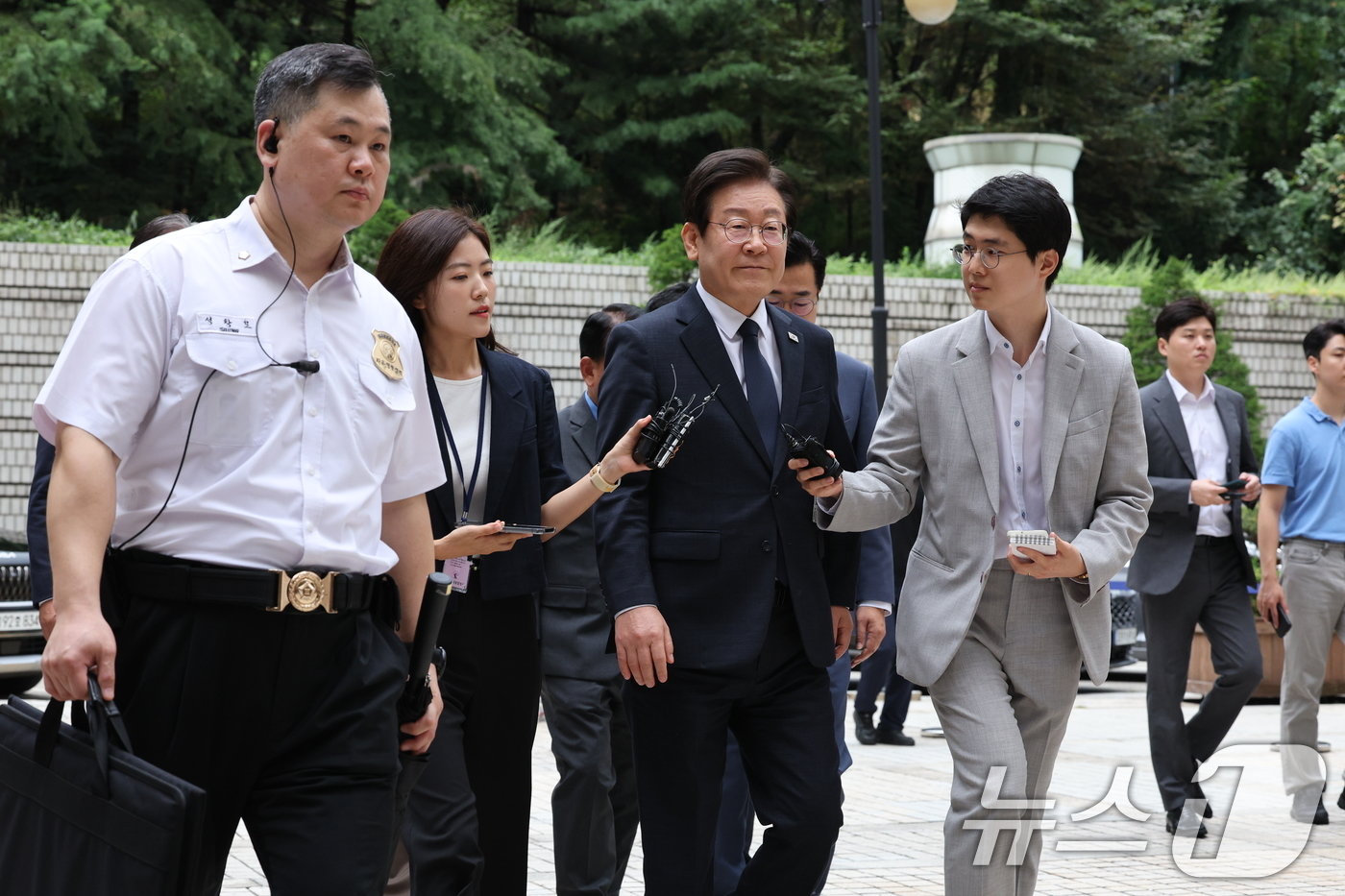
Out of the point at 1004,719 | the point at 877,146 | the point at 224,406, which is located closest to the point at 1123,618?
the point at 877,146

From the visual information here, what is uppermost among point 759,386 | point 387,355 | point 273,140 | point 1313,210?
point 1313,210

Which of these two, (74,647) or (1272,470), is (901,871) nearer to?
(1272,470)

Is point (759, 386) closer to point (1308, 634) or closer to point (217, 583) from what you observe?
point (217, 583)

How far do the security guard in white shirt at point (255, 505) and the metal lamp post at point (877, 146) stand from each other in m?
10.8

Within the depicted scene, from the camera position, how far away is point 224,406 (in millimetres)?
3160

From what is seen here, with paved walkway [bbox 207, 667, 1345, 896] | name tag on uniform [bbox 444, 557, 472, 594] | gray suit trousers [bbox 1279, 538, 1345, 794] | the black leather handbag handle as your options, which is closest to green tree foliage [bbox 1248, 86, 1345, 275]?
paved walkway [bbox 207, 667, 1345, 896]

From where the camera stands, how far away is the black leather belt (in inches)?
122

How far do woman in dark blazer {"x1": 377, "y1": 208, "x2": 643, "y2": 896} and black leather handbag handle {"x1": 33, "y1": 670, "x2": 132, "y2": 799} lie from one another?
4.74 ft

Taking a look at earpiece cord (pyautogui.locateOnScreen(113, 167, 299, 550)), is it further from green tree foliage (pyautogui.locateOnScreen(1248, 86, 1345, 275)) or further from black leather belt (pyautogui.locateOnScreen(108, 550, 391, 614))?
green tree foliage (pyautogui.locateOnScreen(1248, 86, 1345, 275))

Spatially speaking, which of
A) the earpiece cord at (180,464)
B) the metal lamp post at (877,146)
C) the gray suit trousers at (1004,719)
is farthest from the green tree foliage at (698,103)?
the earpiece cord at (180,464)

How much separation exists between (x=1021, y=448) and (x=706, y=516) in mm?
939

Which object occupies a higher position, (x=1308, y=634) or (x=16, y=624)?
(x=1308, y=634)

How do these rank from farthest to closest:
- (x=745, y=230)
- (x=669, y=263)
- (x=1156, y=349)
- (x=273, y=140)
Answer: (x=1156, y=349)
(x=669, y=263)
(x=745, y=230)
(x=273, y=140)

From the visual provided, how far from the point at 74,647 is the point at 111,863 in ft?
1.22
